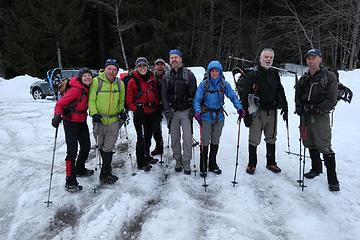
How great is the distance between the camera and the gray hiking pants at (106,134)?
588 cm

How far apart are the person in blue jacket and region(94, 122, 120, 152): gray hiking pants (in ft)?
4.76

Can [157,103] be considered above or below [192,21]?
below

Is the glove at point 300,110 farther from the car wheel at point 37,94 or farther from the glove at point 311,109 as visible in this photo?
the car wheel at point 37,94

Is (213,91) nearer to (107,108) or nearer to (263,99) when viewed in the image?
(263,99)

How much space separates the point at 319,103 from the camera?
Result: 5656 mm

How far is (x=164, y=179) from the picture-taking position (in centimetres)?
623

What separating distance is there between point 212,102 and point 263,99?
901 mm

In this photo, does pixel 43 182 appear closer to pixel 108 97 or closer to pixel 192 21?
pixel 108 97

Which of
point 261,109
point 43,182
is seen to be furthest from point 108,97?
point 261,109

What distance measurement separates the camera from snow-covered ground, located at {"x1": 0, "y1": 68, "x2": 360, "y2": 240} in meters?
4.57

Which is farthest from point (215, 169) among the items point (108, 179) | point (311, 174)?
point (108, 179)

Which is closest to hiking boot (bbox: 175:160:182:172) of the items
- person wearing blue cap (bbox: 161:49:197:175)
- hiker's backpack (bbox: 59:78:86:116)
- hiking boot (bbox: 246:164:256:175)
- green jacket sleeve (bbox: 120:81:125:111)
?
person wearing blue cap (bbox: 161:49:197:175)

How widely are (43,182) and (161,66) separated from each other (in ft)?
10.2

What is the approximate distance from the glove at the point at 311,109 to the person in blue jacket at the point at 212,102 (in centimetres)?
104
